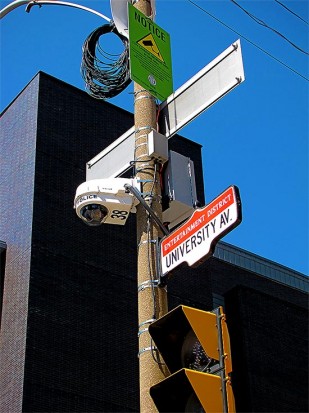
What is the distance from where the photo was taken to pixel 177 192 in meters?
7.23

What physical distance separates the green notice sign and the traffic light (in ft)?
8.76

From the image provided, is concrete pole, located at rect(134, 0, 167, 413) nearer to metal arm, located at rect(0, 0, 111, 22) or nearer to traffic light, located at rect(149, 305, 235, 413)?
traffic light, located at rect(149, 305, 235, 413)

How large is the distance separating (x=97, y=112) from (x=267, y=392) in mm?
10857

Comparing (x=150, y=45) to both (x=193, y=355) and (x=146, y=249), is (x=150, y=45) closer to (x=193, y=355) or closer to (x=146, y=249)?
(x=146, y=249)

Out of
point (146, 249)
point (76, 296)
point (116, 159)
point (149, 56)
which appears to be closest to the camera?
point (146, 249)

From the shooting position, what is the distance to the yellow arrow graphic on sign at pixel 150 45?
7.62 metres

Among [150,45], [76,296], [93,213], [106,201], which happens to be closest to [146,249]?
[106,201]

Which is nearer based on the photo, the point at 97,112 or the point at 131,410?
the point at 131,410

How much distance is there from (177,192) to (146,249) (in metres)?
0.74

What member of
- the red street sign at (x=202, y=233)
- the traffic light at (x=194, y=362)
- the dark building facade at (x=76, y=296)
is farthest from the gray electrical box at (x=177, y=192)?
the dark building facade at (x=76, y=296)

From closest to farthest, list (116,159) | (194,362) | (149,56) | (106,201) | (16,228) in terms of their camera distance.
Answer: (194,362) → (106,201) → (149,56) → (116,159) → (16,228)

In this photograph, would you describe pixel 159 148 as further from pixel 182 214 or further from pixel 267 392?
pixel 267 392

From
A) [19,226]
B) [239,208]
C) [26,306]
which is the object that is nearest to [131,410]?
[26,306]

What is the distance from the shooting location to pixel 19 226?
23422 mm
